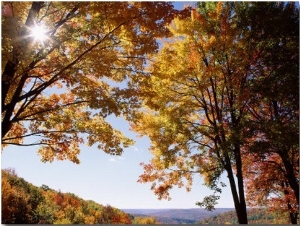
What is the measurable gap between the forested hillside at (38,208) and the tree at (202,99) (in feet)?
21.2

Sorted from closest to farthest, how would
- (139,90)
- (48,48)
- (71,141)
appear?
(48,48) < (139,90) < (71,141)

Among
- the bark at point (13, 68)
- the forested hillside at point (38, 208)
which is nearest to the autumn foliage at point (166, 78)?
the bark at point (13, 68)

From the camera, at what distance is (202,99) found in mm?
9523

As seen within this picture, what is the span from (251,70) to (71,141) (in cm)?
535

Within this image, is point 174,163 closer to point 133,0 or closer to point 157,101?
point 157,101

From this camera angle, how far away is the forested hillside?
43.7 ft

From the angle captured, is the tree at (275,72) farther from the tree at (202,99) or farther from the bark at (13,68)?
the bark at (13,68)

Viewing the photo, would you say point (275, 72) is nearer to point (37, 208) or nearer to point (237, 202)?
point (237, 202)

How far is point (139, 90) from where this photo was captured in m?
7.11

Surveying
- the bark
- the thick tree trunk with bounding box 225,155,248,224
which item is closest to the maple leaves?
the thick tree trunk with bounding box 225,155,248,224

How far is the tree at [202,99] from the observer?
8.69 meters

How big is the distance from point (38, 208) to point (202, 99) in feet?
30.1

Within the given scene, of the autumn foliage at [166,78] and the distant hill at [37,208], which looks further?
the distant hill at [37,208]

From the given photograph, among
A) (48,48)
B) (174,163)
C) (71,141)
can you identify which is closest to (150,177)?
(174,163)
